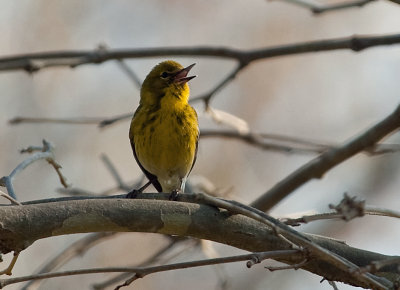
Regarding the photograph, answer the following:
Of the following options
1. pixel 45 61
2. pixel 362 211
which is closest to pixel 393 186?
pixel 45 61

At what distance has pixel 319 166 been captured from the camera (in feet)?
18.1

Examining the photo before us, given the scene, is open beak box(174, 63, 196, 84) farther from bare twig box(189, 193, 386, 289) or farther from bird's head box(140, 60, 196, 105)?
bare twig box(189, 193, 386, 289)

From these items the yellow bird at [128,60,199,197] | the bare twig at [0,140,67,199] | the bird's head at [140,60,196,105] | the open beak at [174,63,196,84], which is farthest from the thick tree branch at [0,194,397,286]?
the open beak at [174,63,196,84]

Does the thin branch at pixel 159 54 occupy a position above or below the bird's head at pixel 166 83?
below

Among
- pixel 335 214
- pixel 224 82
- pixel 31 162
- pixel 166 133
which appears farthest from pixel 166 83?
pixel 335 214

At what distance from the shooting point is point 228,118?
20.8ft

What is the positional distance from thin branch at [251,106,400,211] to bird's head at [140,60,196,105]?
140cm

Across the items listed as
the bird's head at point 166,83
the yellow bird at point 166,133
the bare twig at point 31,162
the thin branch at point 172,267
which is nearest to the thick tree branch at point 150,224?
the bare twig at point 31,162

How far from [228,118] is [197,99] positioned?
601 mm

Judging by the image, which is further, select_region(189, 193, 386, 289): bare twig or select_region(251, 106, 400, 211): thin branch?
select_region(251, 106, 400, 211): thin branch

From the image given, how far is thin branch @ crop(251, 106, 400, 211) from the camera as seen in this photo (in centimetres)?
527

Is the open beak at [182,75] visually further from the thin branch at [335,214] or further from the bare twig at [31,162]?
the thin branch at [335,214]

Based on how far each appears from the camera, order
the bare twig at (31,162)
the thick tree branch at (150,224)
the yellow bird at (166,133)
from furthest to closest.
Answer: the yellow bird at (166,133) < the bare twig at (31,162) < the thick tree branch at (150,224)

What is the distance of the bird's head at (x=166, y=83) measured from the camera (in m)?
6.57
